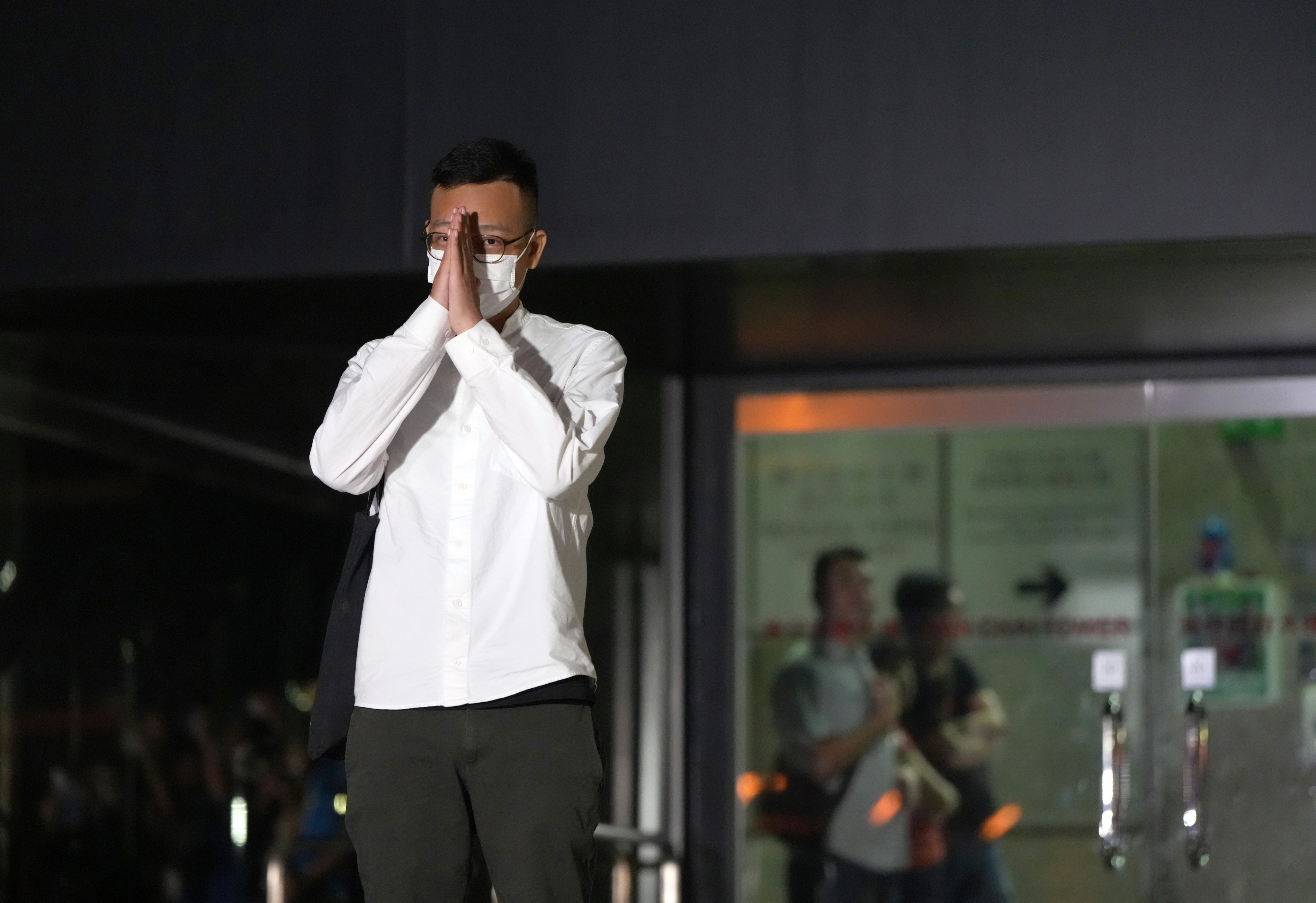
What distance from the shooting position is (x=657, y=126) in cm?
337

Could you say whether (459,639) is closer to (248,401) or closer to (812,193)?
(812,193)

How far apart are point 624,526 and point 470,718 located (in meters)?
2.70

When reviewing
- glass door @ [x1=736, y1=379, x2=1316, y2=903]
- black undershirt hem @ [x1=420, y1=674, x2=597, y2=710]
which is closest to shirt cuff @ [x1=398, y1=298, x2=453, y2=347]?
black undershirt hem @ [x1=420, y1=674, x2=597, y2=710]

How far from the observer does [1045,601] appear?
4465 millimetres

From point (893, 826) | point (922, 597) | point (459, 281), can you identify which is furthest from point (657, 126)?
point (893, 826)

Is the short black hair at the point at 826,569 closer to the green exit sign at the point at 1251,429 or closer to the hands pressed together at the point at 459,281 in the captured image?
the green exit sign at the point at 1251,429

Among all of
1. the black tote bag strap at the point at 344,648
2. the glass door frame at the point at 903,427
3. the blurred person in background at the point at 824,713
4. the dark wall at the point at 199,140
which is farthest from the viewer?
the blurred person in background at the point at 824,713

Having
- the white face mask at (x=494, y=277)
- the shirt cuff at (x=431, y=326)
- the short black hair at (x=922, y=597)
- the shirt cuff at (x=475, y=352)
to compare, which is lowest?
the short black hair at (x=922, y=597)

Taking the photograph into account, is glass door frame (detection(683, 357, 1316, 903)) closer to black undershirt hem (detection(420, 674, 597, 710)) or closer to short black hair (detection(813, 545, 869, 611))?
short black hair (detection(813, 545, 869, 611))

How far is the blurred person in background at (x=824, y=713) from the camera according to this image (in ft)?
14.7

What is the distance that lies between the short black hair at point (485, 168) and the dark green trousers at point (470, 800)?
28.2 inches

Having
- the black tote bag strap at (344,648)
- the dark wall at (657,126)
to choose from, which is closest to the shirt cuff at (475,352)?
the black tote bag strap at (344,648)

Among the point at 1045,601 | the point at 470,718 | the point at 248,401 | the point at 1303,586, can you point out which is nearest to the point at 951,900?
the point at 1045,601

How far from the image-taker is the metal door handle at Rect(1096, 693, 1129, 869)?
4.30 m
